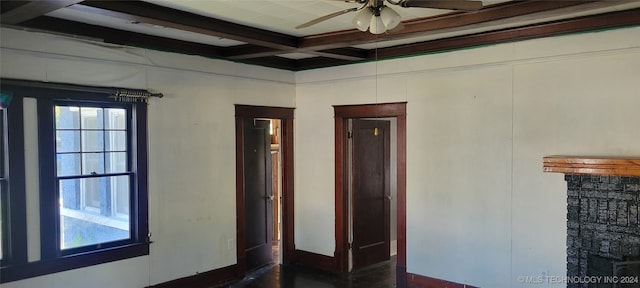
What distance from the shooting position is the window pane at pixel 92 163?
13.4 ft

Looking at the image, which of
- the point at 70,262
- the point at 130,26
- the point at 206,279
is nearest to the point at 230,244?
the point at 206,279

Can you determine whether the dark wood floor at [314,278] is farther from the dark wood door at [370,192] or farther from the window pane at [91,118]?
the window pane at [91,118]

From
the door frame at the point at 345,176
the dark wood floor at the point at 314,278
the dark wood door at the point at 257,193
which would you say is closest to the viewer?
the door frame at the point at 345,176

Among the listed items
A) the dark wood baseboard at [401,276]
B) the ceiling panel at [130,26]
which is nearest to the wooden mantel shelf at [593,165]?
the dark wood baseboard at [401,276]

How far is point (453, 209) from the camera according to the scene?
15.6 ft

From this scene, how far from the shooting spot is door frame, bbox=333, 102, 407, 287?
511cm

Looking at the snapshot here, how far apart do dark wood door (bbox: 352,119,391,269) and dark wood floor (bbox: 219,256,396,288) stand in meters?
0.23

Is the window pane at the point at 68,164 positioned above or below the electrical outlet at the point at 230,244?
above

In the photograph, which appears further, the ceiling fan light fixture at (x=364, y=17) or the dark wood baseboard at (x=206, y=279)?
the dark wood baseboard at (x=206, y=279)

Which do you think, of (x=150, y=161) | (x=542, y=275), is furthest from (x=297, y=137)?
(x=542, y=275)

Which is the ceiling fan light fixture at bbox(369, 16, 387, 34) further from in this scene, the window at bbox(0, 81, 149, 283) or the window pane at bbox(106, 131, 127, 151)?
the window pane at bbox(106, 131, 127, 151)

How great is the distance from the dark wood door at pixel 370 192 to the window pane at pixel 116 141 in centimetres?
265

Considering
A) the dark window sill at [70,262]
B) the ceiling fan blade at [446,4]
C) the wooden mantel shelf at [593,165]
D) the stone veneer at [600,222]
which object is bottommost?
the dark window sill at [70,262]

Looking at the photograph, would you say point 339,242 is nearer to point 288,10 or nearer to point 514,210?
point 514,210
